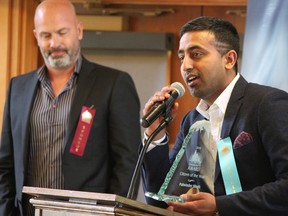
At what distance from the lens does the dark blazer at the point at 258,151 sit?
1.88 meters

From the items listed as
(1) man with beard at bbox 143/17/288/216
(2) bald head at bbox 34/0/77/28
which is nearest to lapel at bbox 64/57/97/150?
(2) bald head at bbox 34/0/77/28

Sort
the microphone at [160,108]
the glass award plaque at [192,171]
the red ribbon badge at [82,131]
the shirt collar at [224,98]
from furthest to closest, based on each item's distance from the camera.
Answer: the red ribbon badge at [82,131] < the shirt collar at [224,98] < the glass award plaque at [192,171] < the microphone at [160,108]

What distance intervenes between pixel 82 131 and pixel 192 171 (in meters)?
0.78

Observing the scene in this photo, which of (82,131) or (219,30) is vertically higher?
(219,30)

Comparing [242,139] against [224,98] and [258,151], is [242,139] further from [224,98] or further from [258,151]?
[224,98]

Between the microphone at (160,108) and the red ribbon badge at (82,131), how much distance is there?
75 centimetres

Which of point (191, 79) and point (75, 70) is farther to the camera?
point (75, 70)

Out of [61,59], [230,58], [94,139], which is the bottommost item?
[94,139]

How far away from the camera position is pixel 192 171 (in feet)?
6.47

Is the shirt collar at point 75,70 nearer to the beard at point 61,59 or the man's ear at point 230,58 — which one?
the beard at point 61,59

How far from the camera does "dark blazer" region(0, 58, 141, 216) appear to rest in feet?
8.68

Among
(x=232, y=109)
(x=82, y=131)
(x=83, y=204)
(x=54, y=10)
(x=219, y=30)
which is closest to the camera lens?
(x=83, y=204)

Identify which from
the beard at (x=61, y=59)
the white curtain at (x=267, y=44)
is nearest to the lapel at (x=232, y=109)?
the white curtain at (x=267, y=44)

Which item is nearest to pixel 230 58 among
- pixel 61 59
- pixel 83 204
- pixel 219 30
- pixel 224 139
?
pixel 219 30
